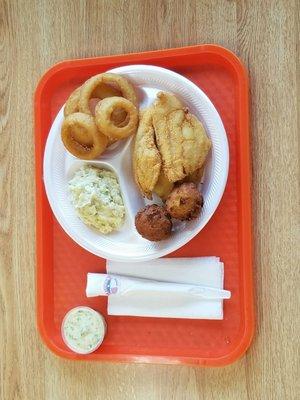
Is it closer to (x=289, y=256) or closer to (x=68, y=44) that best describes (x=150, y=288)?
(x=289, y=256)

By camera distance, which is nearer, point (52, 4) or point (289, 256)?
point (289, 256)

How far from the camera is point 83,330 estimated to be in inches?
61.0

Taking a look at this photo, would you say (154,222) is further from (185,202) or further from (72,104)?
(72,104)

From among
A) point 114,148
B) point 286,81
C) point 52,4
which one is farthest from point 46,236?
point 286,81

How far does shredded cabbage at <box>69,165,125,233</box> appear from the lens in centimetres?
150

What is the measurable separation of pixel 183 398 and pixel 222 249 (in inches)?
15.9

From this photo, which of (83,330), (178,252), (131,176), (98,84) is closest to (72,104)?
(98,84)

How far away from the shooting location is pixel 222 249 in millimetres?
1526

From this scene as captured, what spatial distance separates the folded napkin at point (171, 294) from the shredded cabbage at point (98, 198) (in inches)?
4.8

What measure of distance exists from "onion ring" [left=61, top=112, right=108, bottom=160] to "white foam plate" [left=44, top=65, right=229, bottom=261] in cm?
4

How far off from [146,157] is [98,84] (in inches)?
8.9

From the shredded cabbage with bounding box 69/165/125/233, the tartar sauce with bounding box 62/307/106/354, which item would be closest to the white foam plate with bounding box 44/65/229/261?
the shredded cabbage with bounding box 69/165/125/233

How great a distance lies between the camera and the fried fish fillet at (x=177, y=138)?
143 cm

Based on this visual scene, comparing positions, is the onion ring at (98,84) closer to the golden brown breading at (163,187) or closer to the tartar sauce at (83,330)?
the golden brown breading at (163,187)
